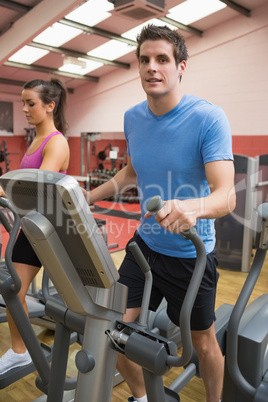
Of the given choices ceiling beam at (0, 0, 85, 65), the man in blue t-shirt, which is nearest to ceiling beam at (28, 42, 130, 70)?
ceiling beam at (0, 0, 85, 65)

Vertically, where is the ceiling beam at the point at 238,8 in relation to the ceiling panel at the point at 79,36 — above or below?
above

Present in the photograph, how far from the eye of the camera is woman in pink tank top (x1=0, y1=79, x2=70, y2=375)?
1.87 meters

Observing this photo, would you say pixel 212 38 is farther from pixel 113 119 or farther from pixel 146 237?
pixel 146 237

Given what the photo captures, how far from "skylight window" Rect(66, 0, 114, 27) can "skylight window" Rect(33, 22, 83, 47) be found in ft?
1.30

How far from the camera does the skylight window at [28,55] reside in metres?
7.82

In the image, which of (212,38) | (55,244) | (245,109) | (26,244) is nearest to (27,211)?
(55,244)

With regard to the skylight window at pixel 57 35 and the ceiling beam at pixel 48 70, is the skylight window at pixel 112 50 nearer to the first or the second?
the skylight window at pixel 57 35

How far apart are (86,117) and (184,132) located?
361 inches

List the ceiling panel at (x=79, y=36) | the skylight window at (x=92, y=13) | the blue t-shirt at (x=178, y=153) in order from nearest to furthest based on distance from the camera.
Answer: the blue t-shirt at (x=178, y=153)
the ceiling panel at (x=79, y=36)
the skylight window at (x=92, y=13)

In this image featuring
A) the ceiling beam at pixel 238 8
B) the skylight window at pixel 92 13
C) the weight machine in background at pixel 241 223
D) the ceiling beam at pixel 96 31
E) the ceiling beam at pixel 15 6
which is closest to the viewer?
the weight machine in background at pixel 241 223

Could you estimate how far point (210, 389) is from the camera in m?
1.50

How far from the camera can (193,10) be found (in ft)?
22.0

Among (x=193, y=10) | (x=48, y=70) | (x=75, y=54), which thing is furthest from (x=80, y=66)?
(x=193, y=10)

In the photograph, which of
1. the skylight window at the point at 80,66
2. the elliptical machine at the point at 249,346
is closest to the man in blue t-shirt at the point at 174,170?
the elliptical machine at the point at 249,346
